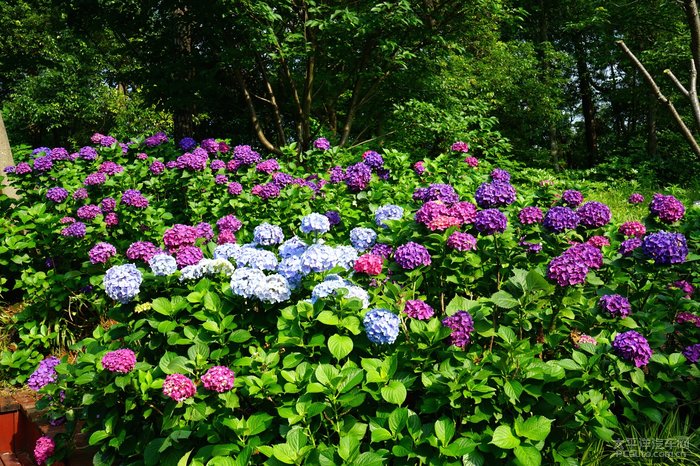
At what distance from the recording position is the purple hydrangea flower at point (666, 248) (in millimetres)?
2160

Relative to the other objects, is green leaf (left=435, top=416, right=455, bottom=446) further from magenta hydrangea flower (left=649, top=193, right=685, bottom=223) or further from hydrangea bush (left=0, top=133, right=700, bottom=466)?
magenta hydrangea flower (left=649, top=193, right=685, bottom=223)

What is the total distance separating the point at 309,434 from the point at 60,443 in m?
1.53

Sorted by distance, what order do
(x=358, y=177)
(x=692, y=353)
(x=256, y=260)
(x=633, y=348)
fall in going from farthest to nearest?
(x=358, y=177)
(x=256, y=260)
(x=692, y=353)
(x=633, y=348)

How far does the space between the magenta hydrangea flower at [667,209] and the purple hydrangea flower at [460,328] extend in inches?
50.8

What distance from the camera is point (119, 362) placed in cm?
201

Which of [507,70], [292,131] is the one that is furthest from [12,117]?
[507,70]

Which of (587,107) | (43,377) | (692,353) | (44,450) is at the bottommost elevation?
(587,107)

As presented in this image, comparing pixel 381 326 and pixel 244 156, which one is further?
pixel 244 156

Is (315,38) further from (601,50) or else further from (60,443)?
(601,50)

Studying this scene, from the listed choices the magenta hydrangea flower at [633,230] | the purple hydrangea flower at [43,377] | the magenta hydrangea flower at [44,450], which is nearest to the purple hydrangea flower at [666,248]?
the magenta hydrangea flower at [633,230]

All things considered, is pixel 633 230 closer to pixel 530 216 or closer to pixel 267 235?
pixel 530 216

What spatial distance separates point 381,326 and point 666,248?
1.28m

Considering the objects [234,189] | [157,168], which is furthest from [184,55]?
[234,189]

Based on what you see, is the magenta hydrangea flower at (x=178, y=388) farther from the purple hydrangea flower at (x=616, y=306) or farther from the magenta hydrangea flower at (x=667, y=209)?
the magenta hydrangea flower at (x=667, y=209)
